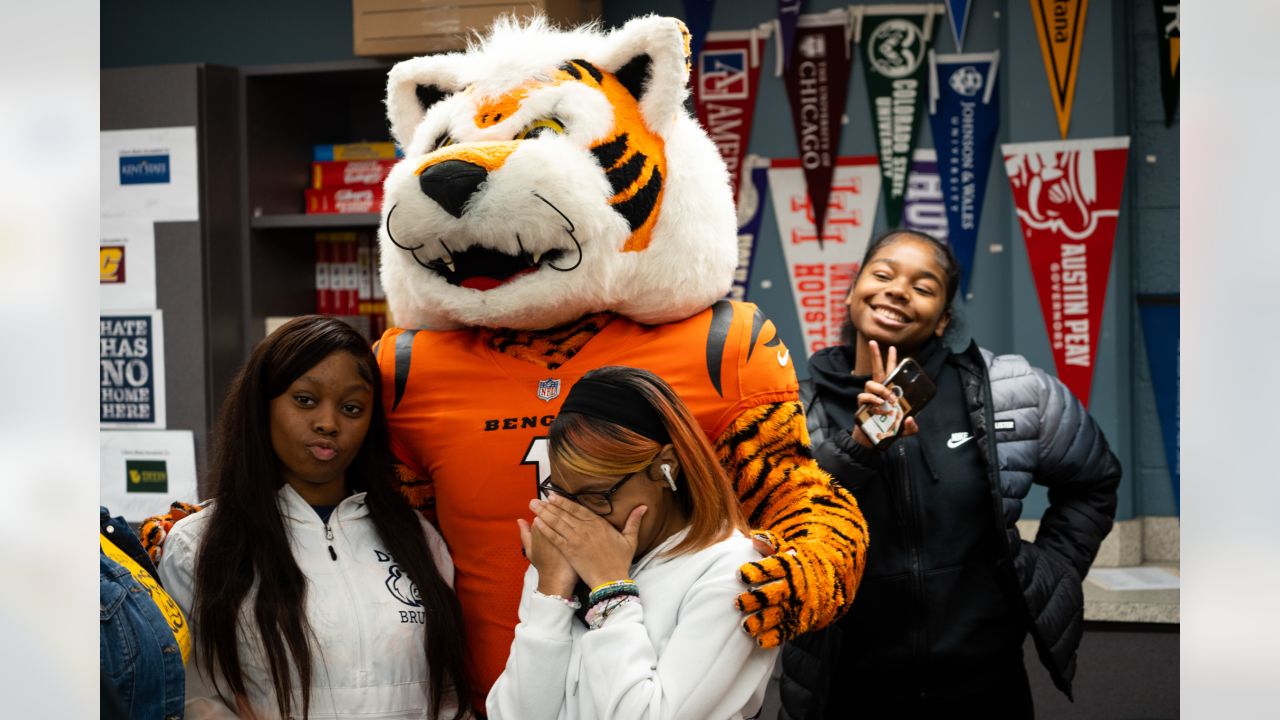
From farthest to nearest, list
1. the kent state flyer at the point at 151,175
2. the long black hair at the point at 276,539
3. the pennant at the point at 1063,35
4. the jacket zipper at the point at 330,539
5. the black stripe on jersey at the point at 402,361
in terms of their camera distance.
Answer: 1. the pennant at the point at 1063,35
2. the kent state flyer at the point at 151,175
3. the black stripe on jersey at the point at 402,361
4. the jacket zipper at the point at 330,539
5. the long black hair at the point at 276,539

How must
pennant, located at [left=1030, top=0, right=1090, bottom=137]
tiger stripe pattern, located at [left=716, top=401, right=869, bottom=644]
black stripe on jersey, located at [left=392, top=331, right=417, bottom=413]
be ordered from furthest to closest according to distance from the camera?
pennant, located at [left=1030, top=0, right=1090, bottom=137] < black stripe on jersey, located at [left=392, top=331, right=417, bottom=413] < tiger stripe pattern, located at [left=716, top=401, right=869, bottom=644]

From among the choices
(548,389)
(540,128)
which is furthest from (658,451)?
(540,128)

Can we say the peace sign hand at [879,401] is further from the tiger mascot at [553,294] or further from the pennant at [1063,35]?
the pennant at [1063,35]

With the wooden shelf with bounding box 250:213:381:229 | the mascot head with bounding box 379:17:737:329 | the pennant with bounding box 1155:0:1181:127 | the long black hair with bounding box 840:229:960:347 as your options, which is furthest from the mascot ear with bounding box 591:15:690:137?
the pennant with bounding box 1155:0:1181:127

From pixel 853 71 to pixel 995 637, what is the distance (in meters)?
2.69

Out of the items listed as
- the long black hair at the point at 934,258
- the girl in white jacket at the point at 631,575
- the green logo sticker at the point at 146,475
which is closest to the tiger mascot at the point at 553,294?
the girl in white jacket at the point at 631,575

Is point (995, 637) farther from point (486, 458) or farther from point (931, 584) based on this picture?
point (486, 458)

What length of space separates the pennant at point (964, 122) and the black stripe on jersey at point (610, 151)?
287 cm

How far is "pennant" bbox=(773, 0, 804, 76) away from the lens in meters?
4.14

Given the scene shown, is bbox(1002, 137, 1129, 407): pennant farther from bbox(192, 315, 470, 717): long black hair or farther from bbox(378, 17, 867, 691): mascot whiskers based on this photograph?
bbox(192, 315, 470, 717): long black hair

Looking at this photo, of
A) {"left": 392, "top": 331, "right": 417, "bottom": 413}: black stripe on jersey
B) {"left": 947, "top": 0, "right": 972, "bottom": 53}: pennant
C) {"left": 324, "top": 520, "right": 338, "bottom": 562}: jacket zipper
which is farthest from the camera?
{"left": 947, "top": 0, "right": 972, "bottom": 53}: pennant

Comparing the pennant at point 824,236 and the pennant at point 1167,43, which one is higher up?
the pennant at point 1167,43

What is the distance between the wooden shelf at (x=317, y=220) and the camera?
378 centimetres

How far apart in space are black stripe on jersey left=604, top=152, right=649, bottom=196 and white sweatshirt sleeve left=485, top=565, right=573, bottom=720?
539 millimetres
